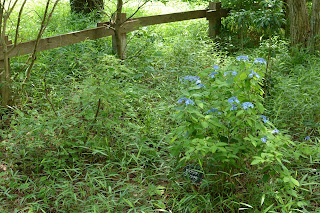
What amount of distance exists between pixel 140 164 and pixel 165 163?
27cm

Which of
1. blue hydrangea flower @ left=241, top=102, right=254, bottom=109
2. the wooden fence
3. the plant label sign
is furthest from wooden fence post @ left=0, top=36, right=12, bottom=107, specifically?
blue hydrangea flower @ left=241, top=102, right=254, bottom=109

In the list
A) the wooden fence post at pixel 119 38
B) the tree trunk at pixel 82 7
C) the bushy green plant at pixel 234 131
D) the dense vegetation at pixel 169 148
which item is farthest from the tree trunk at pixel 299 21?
the tree trunk at pixel 82 7

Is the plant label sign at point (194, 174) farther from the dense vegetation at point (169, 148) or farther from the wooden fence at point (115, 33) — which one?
the wooden fence at point (115, 33)

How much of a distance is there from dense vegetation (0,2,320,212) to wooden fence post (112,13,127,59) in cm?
137

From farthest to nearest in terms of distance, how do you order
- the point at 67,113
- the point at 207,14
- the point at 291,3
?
the point at 207,14
the point at 291,3
the point at 67,113

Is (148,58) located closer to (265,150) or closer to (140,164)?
(140,164)

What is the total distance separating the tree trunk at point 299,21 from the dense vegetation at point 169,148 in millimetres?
2296

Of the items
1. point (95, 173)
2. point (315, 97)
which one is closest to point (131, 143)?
point (95, 173)

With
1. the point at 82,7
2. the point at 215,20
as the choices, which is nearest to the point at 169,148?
the point at 215,20

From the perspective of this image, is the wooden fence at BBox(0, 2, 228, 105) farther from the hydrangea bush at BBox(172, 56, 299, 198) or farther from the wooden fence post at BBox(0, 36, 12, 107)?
the hydrangea bush at BBox(172, 56, 299, 198)

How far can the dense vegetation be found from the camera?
3.12m

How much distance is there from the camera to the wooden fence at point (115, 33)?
16.8ft

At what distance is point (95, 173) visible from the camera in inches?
144

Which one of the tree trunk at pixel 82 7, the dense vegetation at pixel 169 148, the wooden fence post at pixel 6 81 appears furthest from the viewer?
the tree trunk at pixel 82 7
